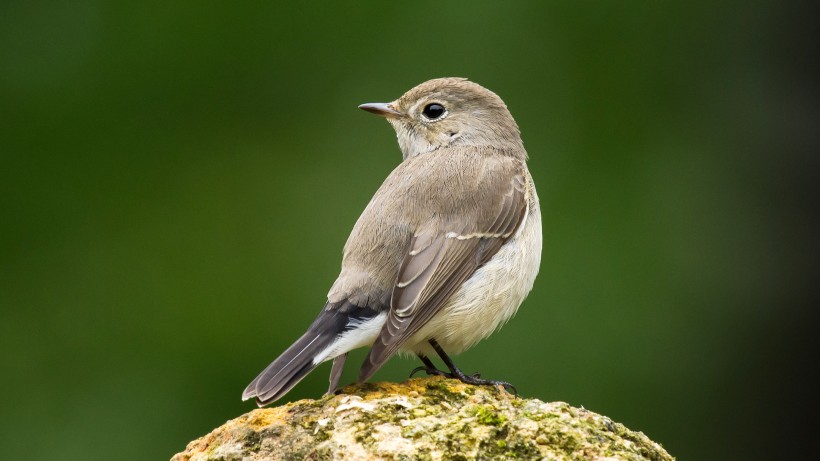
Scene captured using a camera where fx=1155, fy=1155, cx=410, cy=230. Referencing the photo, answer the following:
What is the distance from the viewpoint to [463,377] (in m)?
4.81

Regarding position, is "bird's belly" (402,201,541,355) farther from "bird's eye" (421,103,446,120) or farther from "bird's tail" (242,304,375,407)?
"bird's eye" (421,103,446,120)

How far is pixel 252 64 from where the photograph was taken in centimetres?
808

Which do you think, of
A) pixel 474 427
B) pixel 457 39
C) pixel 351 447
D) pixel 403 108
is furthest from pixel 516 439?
pixel 457 39

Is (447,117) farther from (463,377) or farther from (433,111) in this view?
(463,377)

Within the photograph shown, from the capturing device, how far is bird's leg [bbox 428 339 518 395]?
4715mm

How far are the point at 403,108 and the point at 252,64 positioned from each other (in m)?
2.17

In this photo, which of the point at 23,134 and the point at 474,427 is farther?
the point at 23,134

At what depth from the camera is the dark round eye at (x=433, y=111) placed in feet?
20.5

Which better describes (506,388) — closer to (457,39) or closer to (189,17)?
(457,39)

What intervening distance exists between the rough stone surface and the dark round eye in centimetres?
254

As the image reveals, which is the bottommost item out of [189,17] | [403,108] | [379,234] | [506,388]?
[506,388]

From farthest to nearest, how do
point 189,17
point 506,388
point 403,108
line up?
1. point 189,17
2. point 403,108
3. point 506,388

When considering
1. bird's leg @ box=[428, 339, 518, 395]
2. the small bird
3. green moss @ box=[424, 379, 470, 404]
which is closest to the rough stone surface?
green moss @ box=[424, 379, 470, 404]

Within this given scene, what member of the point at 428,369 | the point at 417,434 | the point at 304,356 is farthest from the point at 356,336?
the point at 417,434
